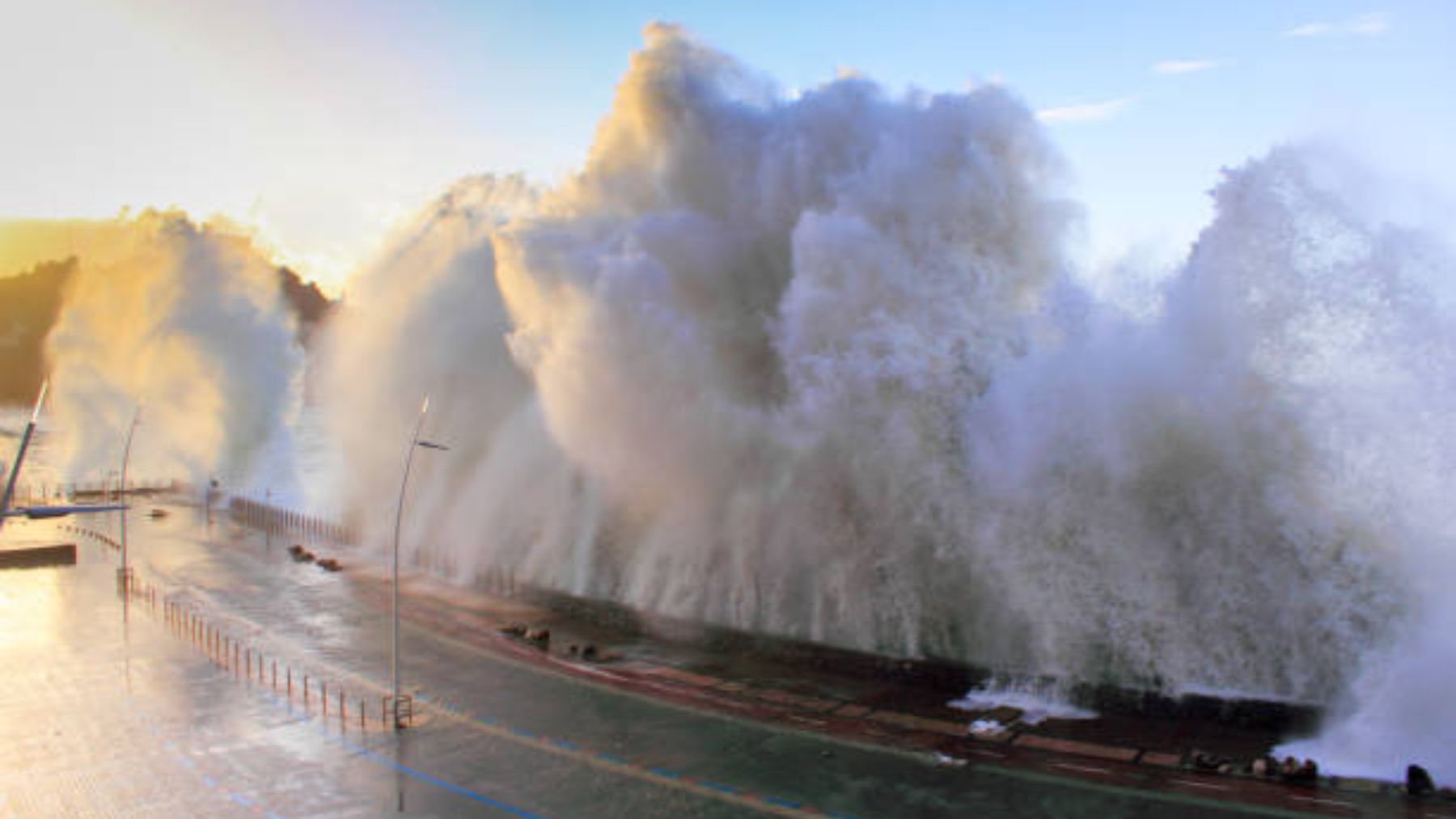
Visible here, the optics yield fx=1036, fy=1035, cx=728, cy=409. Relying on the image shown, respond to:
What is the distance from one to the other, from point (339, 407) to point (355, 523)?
16.0 ft

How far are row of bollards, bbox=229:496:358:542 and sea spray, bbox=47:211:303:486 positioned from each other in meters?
11.5

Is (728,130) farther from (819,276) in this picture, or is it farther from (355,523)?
(355,523)

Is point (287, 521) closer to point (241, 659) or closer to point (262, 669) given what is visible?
point (241, 659)

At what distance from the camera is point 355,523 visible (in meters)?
42.6

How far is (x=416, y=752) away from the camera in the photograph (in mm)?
17594

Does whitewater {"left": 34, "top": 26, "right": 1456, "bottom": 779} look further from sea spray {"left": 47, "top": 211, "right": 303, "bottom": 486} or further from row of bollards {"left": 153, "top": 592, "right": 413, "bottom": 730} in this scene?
sea spray {"left": 47, "top": 211, "right": 303, "bottom": 486}

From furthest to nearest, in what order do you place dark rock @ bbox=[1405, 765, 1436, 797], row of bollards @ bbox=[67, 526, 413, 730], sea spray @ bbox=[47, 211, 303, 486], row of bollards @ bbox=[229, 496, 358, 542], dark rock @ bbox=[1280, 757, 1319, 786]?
sea spray @ bbox=[47, 211, 303, 486] → row of bollards @ bbox=[229, 496, 358, 542] → row of bollards @ bbox=[67, 526, 413, 730] → dark rock @ bbox=[1280, 757, 1319, 786] → dark rock @ bbox=[1405, 765, 1436, 797]

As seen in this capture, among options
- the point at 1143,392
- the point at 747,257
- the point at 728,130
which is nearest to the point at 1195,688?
the point at 1143,392

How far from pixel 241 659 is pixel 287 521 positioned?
24846 mm

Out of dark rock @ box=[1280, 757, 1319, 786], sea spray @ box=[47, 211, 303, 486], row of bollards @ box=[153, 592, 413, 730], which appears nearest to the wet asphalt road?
row of bollards @ box=[153, 592, 413, 730]

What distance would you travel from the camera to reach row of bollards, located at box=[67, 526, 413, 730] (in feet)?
64.6

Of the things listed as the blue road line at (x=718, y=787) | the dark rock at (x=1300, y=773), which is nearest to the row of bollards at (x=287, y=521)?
the blue road line at (x=718, y=787)

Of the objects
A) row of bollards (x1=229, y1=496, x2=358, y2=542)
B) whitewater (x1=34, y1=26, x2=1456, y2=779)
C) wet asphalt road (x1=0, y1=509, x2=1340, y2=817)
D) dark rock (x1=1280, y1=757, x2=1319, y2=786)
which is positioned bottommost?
wet asphalt road (x1=0, y1=509, x2=1340, y2=817)

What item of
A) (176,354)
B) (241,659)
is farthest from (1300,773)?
(176,354)
